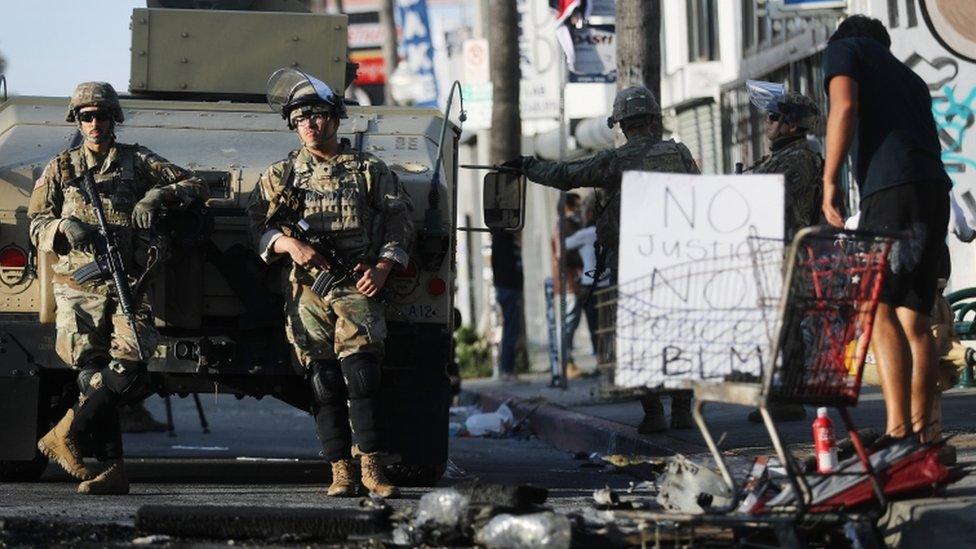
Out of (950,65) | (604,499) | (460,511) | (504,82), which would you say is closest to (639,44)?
(950,65)

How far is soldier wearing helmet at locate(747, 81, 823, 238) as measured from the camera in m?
10.8

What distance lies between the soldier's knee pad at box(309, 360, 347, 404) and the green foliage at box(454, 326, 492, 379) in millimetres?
13853

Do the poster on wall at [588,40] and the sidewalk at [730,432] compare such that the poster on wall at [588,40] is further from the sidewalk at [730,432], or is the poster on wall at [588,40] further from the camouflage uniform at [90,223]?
the camouflage uniform at [90,223]

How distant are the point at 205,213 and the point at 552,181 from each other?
205cm

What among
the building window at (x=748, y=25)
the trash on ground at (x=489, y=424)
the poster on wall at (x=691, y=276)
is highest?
the building window at (x=748, y=25)

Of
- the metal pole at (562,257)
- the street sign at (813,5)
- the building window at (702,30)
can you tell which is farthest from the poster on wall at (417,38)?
the street sign at (813,5)

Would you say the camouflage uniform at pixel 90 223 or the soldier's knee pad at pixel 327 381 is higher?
the camouflage uniform at pixel 90 223

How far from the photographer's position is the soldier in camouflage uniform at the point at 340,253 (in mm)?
8492

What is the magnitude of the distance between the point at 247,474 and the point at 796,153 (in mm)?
3607

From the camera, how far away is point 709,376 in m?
6.14

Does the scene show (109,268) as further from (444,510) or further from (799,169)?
(799,169)

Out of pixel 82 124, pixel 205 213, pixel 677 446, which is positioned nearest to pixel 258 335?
pixel 205 213

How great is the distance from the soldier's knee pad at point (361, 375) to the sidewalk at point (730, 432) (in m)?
1.20

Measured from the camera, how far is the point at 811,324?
6.11 meters
